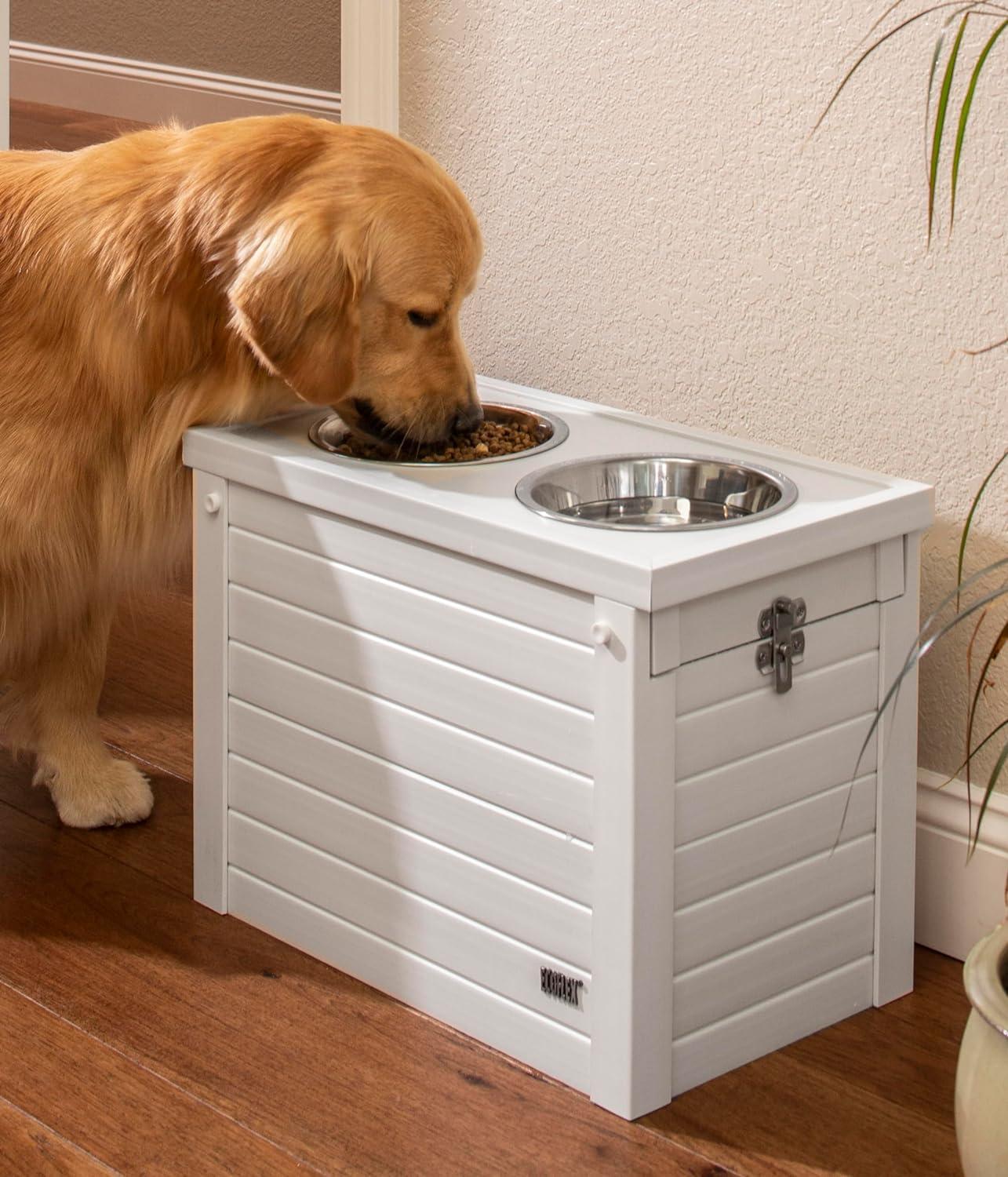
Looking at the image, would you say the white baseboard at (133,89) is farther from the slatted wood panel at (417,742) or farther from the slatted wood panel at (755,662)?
the slatted wood panel at (755,662)

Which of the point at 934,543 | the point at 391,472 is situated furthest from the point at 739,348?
the point at 391,472

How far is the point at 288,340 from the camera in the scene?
1.56 meters

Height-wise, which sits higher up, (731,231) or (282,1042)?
(731,231)

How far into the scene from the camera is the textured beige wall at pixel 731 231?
1589 millimetres

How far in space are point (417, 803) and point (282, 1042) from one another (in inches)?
10.2

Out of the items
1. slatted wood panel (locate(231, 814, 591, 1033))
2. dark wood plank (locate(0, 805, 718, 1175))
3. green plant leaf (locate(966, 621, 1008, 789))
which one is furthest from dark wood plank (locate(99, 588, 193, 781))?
green plant leaf (locate(966, 621, 1008, 789))

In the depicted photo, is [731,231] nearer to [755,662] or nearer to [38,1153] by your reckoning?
[755,662]

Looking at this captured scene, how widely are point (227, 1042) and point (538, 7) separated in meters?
1.20

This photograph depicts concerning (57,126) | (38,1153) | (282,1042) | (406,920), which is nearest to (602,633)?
(406,920)

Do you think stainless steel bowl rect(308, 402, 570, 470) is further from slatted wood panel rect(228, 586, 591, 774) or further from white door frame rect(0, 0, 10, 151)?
white door frame rect(0, 0, 10, 151)

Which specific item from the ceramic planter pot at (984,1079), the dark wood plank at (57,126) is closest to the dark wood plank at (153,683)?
the ceramic planter pot at (984,1079)

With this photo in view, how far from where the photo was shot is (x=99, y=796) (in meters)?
1.98

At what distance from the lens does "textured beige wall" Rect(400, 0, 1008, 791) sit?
1.59 m

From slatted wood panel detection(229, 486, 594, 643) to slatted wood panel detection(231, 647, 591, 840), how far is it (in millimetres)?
125
